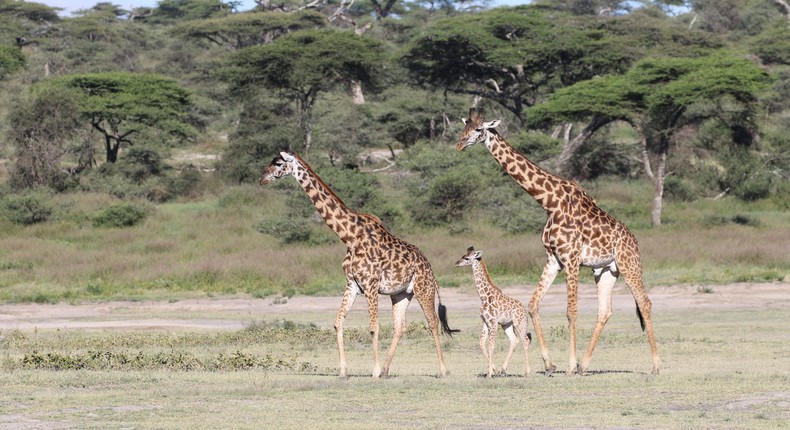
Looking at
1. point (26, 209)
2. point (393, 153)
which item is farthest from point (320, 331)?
point (393, 153)

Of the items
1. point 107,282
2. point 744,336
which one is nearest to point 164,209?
point 107,282

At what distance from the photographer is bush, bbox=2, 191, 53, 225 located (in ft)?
130

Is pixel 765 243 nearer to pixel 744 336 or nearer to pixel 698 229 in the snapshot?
pixel 698 229

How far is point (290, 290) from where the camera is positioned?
29469 mm

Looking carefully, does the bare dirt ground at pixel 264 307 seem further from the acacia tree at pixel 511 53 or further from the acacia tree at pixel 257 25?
the acacia tree at pixel 257 25

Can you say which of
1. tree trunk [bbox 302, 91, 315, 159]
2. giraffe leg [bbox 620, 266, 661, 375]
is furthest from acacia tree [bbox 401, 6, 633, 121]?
giraffe leg [bbox 620, 266, 661, 375]

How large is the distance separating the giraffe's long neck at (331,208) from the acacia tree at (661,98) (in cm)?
2598

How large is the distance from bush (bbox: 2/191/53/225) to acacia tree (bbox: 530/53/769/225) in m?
16.2

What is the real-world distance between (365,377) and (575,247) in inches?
107

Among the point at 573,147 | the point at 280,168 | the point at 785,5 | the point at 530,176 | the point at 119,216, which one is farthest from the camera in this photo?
the point at 785,5

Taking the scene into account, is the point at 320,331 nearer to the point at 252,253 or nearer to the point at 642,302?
the point at 642,302

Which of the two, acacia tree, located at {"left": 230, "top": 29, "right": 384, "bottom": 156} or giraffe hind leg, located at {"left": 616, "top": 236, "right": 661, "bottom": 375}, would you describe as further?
acacia tree, located at {"left": 230, "top": 29, "right": 384, "bottom": 156}

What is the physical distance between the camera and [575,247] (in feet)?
46.8

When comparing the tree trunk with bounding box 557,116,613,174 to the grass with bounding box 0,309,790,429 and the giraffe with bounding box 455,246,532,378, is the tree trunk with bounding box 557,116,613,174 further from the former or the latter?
the giraffe with bounding box 455,246,532,378
